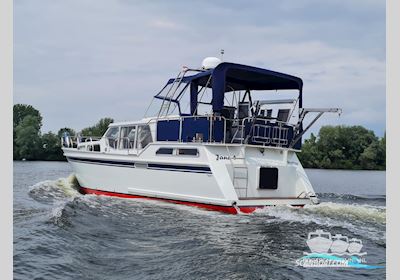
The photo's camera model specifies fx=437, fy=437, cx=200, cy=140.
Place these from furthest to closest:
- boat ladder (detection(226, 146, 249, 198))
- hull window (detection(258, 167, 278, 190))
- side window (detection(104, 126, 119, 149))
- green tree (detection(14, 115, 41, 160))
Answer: green tree (detection(14, 115, 41, 160)) < side window (detection(104, 126, 119, 149)) < hull window (detection(258, 167, 278, 190)) < boat ladder (detection(226, 146, 249, 198))

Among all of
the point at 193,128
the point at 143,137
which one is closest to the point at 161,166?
the point at 193,128

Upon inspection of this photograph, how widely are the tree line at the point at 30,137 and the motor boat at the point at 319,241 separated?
2816 centimetres

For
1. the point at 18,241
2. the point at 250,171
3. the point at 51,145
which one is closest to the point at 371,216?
the point at 250,171

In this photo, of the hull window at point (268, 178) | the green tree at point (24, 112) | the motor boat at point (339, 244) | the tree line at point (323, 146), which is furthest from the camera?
the green tree at point (24, 112)

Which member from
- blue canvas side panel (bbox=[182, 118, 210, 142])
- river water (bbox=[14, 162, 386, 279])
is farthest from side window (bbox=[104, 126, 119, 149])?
blue canvas side panel (bbox=[182, 118, 210, 142])

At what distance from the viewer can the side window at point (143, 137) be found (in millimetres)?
13539

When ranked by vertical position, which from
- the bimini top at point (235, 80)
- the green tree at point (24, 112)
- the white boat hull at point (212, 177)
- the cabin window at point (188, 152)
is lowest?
the white boat hull at point (212, 177)

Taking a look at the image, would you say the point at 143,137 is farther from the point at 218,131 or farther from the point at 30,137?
the point at 30,137

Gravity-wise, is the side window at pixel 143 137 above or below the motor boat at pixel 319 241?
above

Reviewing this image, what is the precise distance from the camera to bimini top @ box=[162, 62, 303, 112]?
463 inches

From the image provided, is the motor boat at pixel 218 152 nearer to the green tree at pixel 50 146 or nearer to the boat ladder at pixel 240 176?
the boat ladder at pixel 240 176

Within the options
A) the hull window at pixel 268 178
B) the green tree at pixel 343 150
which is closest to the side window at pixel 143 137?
the hull window at pixel 268 178

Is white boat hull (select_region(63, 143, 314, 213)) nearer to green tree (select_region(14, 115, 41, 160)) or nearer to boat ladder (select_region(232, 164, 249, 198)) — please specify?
boat ladder (select_region(232, 164, 249, 198))

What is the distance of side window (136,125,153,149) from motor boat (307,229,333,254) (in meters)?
6.51
